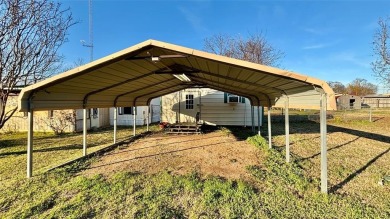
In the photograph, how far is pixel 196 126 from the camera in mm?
12508

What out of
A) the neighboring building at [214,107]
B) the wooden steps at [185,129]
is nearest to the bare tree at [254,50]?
the neighboring building at [214,107]

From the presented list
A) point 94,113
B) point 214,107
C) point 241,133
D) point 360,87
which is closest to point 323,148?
point 241,133

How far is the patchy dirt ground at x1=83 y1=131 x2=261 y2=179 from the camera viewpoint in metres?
5.92

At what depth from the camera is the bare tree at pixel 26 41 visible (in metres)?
7.74

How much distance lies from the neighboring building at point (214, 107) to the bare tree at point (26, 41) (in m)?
8.38

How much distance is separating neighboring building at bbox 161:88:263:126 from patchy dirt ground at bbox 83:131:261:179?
6.09 metres

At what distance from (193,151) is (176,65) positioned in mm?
3161

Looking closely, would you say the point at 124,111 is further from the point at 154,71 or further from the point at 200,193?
the point at 200,193

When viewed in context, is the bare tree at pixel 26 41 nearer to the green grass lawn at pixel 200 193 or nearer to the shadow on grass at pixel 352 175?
the green grass lawn at pixel 200 193

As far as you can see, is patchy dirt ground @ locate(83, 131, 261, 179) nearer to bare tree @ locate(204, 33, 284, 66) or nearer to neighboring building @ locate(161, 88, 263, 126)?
neighboring building @ locate(161, 88, 263, 126)

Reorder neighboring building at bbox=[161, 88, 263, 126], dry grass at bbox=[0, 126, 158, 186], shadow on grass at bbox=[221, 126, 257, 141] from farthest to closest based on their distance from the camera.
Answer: neighboring building at bbox=[161, 88, 263, 126] < shadow on grass at bbox=[221, 126, 257, 141] < dry grass at bbox=[0, 126, 158, 186]

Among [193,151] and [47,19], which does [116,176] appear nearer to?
[193,151]

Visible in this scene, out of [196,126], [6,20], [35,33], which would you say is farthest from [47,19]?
[196,126]

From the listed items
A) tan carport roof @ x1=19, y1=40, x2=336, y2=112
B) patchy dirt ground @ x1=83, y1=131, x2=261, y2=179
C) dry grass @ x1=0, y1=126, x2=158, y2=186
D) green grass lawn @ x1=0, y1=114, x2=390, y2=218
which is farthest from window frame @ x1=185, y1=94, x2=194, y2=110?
green grass lawn @ x1=0, y1=114, x2=390, y2=218
